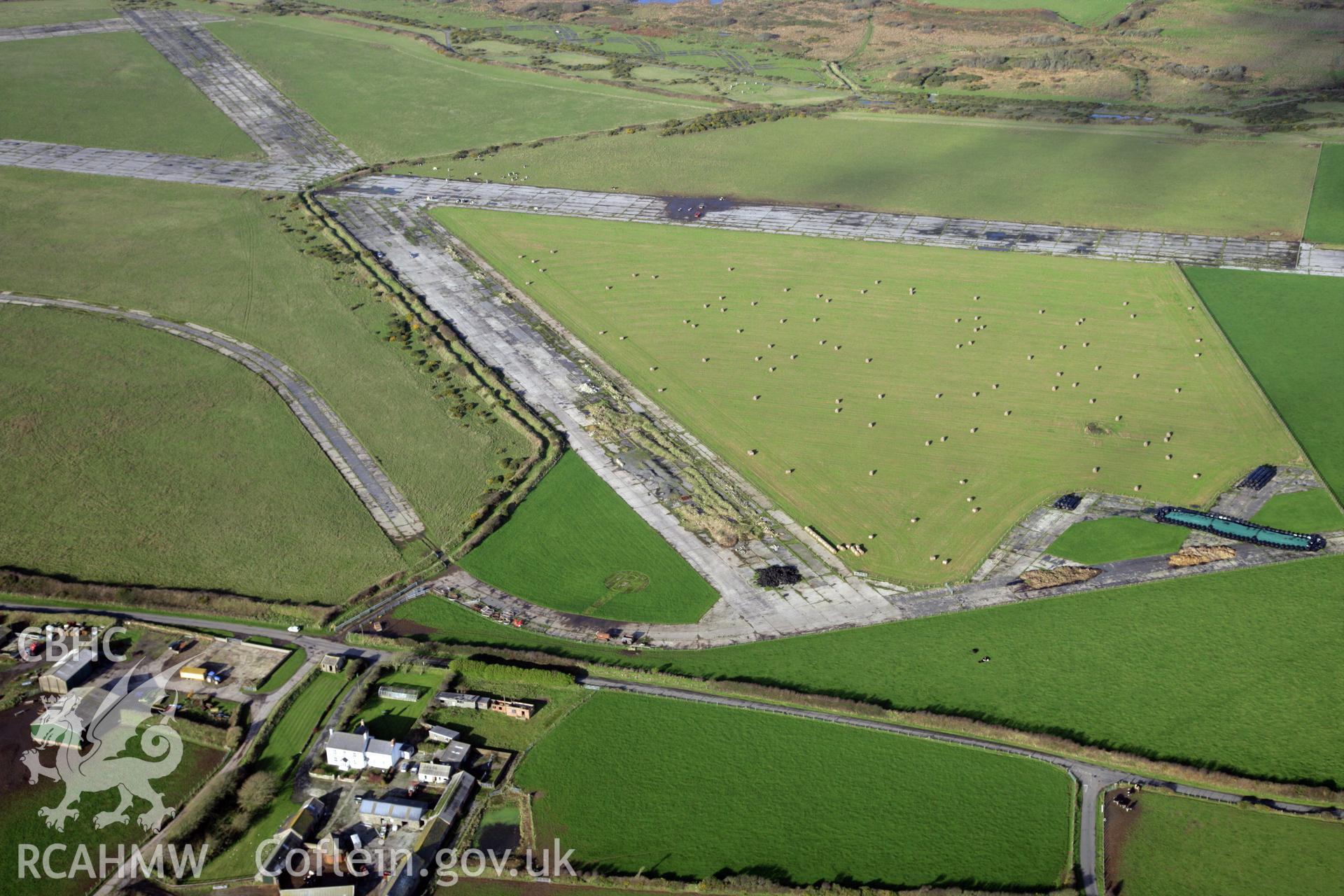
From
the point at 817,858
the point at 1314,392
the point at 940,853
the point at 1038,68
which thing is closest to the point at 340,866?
the point at 817,858

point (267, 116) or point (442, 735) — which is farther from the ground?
point (267, 116)

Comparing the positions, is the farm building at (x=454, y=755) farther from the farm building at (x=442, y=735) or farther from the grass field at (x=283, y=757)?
the grass field at (x=283, y=757)

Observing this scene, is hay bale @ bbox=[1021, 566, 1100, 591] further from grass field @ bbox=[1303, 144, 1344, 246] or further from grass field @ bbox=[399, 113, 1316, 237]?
grass field @ bbox=[1303, 144, 1344, 246]

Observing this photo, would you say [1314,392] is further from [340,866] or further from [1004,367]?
[340,866]

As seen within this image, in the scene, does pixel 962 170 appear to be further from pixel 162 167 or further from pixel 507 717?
pixel 507 717

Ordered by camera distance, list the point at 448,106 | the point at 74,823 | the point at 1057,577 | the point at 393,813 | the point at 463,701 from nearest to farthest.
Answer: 1. the point at 393,813
2. the point at 74,823
3. the point at 463,701
4. the point at 1057,577
5. the point at 448,106

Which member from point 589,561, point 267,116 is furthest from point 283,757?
point 267,116

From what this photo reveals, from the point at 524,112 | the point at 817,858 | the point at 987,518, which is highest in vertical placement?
the point at 524,112
